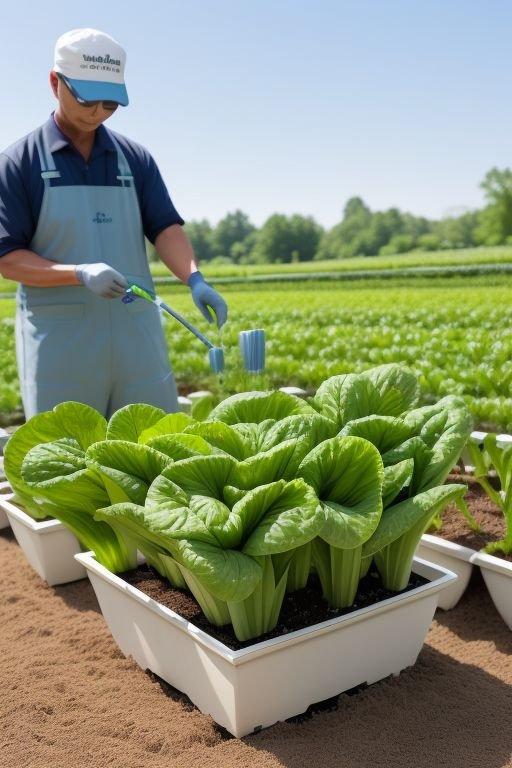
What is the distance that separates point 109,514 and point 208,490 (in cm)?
21

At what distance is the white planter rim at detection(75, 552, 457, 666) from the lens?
63.7 inches

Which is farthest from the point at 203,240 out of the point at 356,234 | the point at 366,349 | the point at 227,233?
the point at 366,349

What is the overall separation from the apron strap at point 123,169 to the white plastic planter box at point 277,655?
1.55 m

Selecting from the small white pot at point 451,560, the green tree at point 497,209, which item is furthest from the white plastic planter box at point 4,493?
the green tree at point 497,209

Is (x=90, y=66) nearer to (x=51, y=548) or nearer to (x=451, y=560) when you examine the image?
(x=51, y=548)

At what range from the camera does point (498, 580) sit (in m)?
2.25

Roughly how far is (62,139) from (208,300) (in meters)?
0.75

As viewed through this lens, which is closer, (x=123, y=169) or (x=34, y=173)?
(x=34, y=173)

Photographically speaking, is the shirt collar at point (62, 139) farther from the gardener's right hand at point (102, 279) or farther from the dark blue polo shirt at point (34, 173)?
the gardener's right hand at point (102, 279)

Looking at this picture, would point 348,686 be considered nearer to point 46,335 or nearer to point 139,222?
point 46,335

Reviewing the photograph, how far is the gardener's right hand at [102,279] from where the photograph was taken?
106 inches

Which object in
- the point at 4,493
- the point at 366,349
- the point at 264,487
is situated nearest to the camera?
the point at 264,487

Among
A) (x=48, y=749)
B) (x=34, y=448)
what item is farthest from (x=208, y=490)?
(x=48, y=749)

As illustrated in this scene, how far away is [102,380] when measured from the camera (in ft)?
10.1
